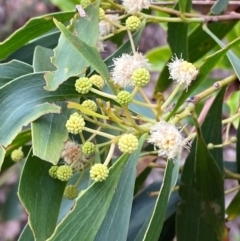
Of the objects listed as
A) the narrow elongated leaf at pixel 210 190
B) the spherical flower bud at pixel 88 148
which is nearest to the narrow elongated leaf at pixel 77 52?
the spherical flower bud at pixel 88 148

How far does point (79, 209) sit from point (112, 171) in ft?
0.26

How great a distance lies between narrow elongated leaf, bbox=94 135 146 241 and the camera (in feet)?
2.47

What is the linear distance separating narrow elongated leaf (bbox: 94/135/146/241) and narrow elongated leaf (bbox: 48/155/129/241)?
0.11ft

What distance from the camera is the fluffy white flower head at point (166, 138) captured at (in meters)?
0.70

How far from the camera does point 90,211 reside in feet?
2.32

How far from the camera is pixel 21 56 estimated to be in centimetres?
102

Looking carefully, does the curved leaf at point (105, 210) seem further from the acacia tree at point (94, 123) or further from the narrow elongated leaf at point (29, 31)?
the narrow elongated leaf at point (29, 31)

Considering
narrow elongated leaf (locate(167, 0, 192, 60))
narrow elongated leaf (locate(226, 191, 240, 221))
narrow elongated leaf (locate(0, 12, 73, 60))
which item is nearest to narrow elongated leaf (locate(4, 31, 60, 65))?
narrow elongated leaf (locate(0, 12, 73, 60))

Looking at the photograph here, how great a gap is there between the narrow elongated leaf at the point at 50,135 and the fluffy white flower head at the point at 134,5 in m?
0.22

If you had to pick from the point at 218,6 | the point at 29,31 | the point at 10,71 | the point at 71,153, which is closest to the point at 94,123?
the point at 71,153

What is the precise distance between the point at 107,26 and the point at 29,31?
179 millimetres

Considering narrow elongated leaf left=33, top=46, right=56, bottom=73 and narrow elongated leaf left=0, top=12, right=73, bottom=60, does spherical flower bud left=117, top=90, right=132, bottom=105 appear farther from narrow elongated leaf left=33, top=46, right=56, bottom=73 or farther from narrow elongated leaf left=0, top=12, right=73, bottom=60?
narrow elongated leaf left=0, top=12, right=73, bottom=60

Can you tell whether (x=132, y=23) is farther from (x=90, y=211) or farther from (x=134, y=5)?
(x=90, y=211)

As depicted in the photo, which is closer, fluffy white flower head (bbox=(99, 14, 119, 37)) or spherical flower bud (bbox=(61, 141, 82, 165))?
spherical flower bud (bbox=(61, 141, 82, 165))
